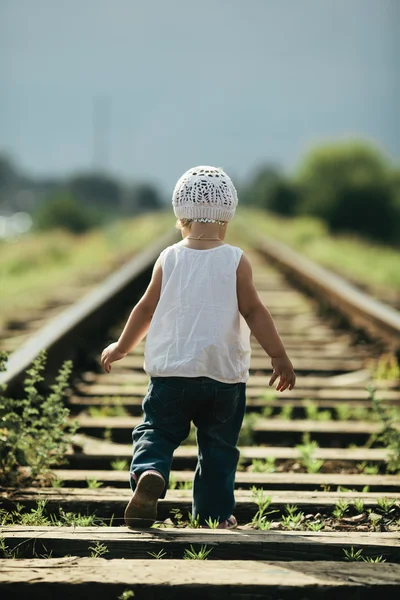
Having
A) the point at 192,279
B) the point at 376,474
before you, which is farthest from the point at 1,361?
the point at 376,474

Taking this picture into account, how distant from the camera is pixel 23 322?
684 cm

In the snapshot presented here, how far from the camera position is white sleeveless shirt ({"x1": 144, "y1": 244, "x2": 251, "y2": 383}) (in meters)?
2.48

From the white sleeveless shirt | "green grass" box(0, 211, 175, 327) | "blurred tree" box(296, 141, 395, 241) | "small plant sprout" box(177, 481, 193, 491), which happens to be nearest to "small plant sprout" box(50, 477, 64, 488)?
"small plant sprout" box(177, 481, 193, 491)

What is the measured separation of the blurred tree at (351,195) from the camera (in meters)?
54.9

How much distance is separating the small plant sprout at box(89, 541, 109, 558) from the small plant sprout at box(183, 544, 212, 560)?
202mm

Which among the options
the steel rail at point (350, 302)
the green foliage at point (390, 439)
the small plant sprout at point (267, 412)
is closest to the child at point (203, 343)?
the green foliage at point (390, 439)

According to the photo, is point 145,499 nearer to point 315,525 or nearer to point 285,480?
point 315,525

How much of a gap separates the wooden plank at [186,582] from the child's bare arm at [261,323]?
27.7 inches

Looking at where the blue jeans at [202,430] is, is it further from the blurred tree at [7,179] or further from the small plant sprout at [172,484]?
the blurred tree at [7,179]

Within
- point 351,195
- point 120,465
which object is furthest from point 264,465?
point 351,195

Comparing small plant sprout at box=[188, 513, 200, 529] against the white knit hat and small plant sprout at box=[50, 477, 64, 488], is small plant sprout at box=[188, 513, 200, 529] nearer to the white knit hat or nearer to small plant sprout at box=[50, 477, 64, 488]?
small plant sprout at box=[50, 477, 64, 488]

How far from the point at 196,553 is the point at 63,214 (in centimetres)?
4016

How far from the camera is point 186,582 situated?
1.85 m

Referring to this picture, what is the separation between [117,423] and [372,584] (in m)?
2.09
